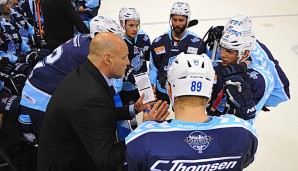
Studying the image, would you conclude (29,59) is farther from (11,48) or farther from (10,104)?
(10,104)

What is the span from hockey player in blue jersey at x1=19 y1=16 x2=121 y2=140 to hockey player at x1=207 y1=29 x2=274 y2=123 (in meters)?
1.00

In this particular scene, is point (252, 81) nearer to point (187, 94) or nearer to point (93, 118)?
point (187, 94)

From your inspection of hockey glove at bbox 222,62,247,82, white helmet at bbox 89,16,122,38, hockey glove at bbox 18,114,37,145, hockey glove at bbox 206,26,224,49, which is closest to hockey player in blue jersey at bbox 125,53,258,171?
hockey glove at bbox 222,62,247,82

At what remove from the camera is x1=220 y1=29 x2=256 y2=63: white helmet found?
1994 millimetres

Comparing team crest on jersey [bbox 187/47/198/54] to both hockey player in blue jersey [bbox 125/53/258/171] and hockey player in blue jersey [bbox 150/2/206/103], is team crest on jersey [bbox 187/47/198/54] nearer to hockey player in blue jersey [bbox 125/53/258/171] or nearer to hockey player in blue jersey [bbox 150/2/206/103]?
hockey player in blue jersey [bbox 150/2/206/103]

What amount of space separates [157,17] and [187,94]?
21.0 feet

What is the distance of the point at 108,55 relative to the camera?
1525 mm

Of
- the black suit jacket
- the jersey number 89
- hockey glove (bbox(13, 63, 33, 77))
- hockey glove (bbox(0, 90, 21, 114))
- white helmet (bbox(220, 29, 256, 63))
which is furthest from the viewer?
hockey glove (bbox(13, 63, 33, 77))

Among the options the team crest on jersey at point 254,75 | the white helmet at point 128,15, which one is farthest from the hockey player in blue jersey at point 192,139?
the white helmet at point 128,15

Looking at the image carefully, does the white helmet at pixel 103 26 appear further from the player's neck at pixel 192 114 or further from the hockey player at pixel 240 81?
the player's neck at pixel 192 114

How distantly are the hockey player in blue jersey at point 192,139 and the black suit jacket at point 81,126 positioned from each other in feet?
0.88

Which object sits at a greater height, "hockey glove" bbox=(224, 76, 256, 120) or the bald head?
the bald head

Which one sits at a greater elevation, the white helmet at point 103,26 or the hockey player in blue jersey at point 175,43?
the white helmet at point 103,26

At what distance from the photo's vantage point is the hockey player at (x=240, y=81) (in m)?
1.66
